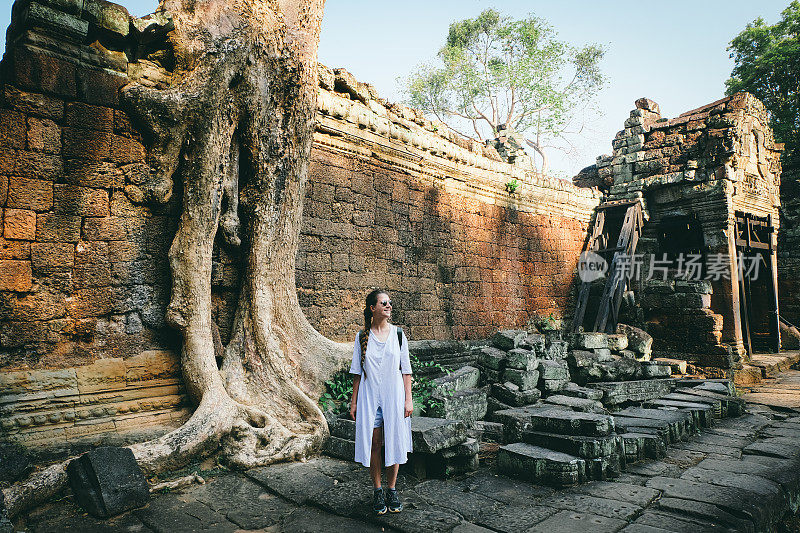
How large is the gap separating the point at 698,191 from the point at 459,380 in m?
7.48

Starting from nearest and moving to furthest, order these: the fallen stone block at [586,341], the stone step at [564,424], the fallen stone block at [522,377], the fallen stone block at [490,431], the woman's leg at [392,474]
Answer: the woman's leg at [392,474], the stone step at [564,424], the fallen stone block at [490,431], the fallen stone block at [522,377], the fallen stone block at [586,341]

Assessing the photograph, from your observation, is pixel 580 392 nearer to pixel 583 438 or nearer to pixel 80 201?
pixel 583 438

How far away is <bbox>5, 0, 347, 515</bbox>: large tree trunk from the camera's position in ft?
13.1

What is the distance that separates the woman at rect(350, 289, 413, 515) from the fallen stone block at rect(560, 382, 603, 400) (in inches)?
140

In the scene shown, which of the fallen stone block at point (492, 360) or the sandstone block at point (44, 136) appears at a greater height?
the sandstone block at point (44, 136)

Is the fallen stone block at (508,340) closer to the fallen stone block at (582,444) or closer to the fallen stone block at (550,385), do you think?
the fallen stone block at (550,385)

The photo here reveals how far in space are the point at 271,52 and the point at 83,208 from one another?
2176 mm

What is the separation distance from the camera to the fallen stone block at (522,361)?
228 inches

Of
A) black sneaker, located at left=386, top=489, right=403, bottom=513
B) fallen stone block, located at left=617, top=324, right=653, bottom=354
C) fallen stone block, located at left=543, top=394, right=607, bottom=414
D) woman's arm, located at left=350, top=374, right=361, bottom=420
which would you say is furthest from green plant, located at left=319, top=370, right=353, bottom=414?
fallen stone block, located at left=617, top=324, right=653, bottom=354

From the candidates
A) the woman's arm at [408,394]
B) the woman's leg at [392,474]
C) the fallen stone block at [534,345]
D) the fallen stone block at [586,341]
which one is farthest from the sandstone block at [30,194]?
the fallen stone block at [586,341]

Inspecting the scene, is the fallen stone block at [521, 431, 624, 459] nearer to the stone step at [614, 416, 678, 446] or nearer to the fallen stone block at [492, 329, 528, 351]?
the stone step at [614, 416, 678, 446]

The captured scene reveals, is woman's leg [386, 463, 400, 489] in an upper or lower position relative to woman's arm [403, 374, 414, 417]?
lower

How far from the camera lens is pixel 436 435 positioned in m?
3.52

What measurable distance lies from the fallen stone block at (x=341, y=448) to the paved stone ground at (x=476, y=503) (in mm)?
66
